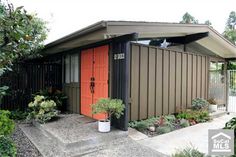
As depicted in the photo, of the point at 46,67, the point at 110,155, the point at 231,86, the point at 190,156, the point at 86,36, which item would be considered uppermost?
A: the point at 86,36

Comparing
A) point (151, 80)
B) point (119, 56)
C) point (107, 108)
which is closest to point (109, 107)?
point (107, 108)

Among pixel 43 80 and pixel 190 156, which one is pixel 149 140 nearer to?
pixel 190 156

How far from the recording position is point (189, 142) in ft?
16.8

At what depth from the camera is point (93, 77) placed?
6852 mm

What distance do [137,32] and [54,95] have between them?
433 centimetres

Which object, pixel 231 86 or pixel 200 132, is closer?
pixel 200 132

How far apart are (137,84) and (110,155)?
2644mm

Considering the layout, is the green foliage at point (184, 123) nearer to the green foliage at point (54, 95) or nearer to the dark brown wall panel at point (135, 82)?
the dark brown wall panel at point (135, 82)

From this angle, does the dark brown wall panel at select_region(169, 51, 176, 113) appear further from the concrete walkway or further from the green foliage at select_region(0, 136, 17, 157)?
the green foliage at select_region(0, 136, 17, 157)

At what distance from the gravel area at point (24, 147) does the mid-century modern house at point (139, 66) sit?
2.10 metres

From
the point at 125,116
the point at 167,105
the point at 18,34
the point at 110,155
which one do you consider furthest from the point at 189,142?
the point at 18,34

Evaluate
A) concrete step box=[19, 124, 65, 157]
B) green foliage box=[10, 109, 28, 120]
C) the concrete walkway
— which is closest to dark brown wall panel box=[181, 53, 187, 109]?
the concrete walkway

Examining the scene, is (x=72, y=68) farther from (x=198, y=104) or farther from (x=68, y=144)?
(x=198, y=104)

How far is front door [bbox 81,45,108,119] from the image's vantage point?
6.32m
